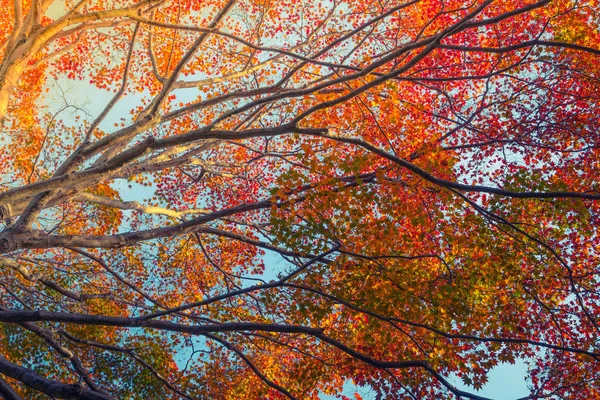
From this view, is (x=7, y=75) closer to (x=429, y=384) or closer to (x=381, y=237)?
(x=381, y=237)

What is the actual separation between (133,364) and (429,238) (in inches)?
267

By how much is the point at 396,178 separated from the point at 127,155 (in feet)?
12.9

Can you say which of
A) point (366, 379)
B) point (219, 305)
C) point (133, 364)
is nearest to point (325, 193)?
point (366, 379)

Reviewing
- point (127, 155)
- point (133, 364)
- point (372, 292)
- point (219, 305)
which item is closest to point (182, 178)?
point (219, 305)

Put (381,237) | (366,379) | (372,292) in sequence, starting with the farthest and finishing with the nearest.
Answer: (366,379), (381,237), (372,292)

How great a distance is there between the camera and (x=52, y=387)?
5141 mm

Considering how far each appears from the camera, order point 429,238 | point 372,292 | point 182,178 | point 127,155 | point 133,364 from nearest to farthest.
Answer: point 127,155 < point 372,292 < point 429,238 < point 133,364 < point 182,178

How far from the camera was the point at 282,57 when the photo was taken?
1001 cm

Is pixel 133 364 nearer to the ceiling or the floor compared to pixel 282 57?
nearer to the floor

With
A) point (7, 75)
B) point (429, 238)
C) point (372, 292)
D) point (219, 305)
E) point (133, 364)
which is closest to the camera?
point (372, 292)

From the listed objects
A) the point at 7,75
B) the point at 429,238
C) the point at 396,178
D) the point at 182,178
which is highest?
the point at 182,178

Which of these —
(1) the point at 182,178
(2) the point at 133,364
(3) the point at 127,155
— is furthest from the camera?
(1) the point at 182,178

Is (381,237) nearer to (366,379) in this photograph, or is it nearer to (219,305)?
(366,379)

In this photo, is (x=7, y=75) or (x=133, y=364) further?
(x=133, y=364)
